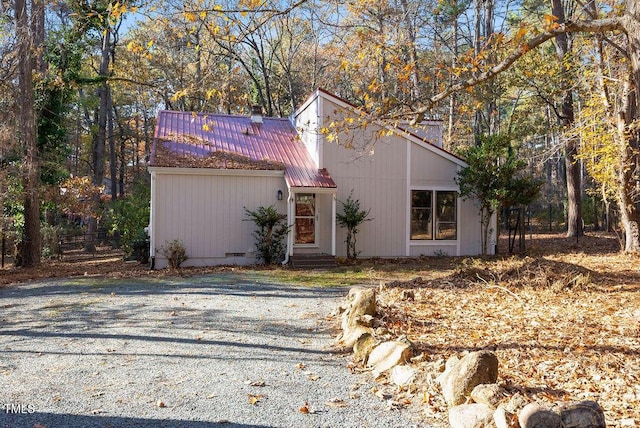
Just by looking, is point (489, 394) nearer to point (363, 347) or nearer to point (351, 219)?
point (363, 347)

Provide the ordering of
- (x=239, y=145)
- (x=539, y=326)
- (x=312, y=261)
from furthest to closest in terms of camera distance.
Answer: (x=239, y=145) < (x=312, y=261) < (x=539, y=326)

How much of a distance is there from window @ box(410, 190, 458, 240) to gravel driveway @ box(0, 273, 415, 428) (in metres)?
7.27

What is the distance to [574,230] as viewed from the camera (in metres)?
18.2

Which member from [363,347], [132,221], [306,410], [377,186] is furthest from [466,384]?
[132,221]

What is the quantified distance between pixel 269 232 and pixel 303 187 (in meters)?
1.51

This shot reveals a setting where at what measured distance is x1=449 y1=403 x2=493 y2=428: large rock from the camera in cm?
302

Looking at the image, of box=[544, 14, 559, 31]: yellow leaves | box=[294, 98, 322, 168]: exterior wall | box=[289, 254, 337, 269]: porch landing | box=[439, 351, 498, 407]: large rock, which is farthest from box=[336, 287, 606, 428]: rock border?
box=[294, 98, 322, 168]: exterior wall

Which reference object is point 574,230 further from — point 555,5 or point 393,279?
point 393,279

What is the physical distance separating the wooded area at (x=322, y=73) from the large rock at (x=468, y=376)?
317 centimetres

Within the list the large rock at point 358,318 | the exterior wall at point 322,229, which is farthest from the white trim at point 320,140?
the large rock at point 358,318

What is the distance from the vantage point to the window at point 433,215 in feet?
48.8

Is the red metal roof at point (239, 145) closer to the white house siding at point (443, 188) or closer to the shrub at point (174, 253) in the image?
the shrub at point (174, 253)

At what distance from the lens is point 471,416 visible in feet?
10.1

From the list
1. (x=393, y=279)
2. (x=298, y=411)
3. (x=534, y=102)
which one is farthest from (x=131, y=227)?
(x=534, y=102)
